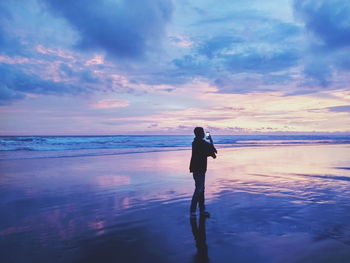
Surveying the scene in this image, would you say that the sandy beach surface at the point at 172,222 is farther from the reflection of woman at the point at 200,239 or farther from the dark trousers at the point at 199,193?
the dark trousers at the point at 199,193

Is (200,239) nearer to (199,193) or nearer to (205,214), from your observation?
(205,214)

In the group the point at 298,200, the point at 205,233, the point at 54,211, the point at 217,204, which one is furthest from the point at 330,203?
the point at 54,211

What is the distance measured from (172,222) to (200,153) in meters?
1.60

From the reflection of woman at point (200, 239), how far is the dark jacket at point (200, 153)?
3.53ft

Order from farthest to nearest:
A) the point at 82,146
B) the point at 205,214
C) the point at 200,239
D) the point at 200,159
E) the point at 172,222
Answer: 1. the point at 82,146
2. the point at 200,159
3. the point at 205,214
4. the point at 172,222
5. the point at 200,239

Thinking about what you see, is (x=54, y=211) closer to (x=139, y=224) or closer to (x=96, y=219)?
(x=96, y=219)

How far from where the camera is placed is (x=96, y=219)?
6219 mm

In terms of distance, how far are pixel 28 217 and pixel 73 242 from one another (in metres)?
2.25

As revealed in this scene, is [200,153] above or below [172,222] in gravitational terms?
above

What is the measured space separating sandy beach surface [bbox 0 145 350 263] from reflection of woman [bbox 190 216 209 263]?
0.02 metres

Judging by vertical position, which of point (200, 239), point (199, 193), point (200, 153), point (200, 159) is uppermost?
point (200, 153)

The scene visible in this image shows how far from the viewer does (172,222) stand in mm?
5930

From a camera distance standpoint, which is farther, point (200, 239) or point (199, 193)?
point (199, 193)

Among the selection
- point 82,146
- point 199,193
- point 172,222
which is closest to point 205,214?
point 199,193
